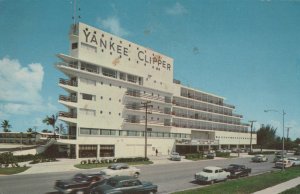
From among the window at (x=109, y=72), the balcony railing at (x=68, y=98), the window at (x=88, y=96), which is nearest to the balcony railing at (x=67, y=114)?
the balcony railing at (x=68, y=98)

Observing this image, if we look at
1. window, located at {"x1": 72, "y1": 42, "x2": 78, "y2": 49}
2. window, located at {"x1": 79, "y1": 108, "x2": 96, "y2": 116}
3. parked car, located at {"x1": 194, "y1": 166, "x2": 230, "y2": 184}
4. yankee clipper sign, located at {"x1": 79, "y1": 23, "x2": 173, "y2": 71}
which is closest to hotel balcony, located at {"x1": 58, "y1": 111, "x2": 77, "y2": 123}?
window, located at {"x1": 79, "y1": 108, "x2": 96, "y2": 116}

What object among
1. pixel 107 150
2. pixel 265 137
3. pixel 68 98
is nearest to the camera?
pixel 68 98

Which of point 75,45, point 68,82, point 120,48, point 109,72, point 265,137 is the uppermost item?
point 120,48

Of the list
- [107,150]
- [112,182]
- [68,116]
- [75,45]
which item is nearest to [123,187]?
[112,182]

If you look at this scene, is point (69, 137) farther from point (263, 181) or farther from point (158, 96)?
point (263, 181)

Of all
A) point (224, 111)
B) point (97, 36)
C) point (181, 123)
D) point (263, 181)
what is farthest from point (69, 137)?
point (224, 111)

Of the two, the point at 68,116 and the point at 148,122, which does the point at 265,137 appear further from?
the point at 68,116

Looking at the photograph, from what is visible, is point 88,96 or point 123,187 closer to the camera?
point 123,187

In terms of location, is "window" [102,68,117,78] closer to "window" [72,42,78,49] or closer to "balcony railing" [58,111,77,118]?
"window" [72,42,78,49]
